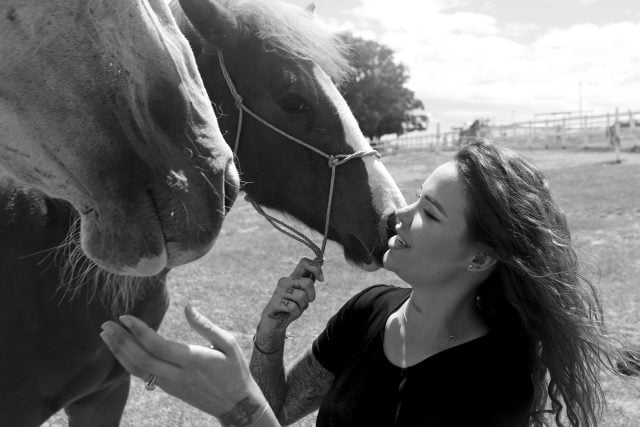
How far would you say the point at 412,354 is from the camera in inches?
77.3

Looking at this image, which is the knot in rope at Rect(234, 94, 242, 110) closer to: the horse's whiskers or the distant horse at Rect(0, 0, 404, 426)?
the distant horse at Rect(0, 0, 404, 426)

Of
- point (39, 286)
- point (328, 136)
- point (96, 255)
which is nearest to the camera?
point (96, 255)

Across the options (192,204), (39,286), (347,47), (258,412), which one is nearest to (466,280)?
(258,412)

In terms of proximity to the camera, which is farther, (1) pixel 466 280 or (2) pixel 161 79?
(1) pixel 466 280

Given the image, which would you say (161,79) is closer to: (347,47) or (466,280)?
(466,280)

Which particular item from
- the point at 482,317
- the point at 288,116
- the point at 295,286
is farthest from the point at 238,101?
the point at 482,317

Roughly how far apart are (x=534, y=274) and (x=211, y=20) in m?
1.92

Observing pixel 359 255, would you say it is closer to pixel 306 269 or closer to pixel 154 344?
pixel 306 269

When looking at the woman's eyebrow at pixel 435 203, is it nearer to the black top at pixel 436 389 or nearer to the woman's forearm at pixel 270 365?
the black top at pixel 436 389

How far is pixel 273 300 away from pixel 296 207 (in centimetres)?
85

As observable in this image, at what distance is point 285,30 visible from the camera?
2.97 meters

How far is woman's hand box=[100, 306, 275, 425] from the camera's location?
1.32m

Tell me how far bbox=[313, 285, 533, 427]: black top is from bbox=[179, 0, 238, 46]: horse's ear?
5.17 ft

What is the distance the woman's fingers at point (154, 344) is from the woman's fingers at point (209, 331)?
0.17 feet
